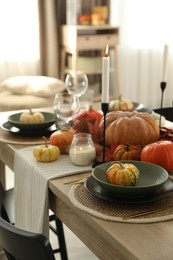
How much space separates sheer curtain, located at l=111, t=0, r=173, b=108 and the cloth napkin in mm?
3514

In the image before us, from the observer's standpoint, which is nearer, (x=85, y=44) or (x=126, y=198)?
(x=126, y=198)

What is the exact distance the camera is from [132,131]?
170cm

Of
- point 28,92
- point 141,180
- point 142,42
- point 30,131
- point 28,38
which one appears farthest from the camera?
point 142,42

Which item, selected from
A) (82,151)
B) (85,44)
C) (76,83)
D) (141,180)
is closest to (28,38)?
(85,44)

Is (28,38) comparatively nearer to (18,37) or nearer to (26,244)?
(18,37)

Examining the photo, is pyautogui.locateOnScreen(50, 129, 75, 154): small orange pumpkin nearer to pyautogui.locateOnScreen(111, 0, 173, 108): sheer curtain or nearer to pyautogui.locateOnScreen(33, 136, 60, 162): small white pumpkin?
pyautogui.locateOnScreen(33, 136, 60, 162): small white pumpkin

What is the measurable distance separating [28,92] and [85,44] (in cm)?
82

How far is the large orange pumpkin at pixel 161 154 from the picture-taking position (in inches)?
59.7

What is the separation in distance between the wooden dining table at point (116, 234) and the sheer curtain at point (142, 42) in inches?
150

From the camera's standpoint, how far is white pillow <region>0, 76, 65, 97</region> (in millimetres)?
4051

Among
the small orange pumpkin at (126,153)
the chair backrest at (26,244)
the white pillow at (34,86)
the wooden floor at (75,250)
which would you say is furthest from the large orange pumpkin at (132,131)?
the white pillow at (34,86)

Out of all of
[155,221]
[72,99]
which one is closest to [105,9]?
[72,99]

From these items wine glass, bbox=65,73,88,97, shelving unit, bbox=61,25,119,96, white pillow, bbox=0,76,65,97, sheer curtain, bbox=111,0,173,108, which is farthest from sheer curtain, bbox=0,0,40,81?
wine glass, bbox=65,73,88,97

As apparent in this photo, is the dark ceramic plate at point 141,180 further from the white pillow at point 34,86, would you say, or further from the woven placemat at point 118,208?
the white pillow at point 34,86
